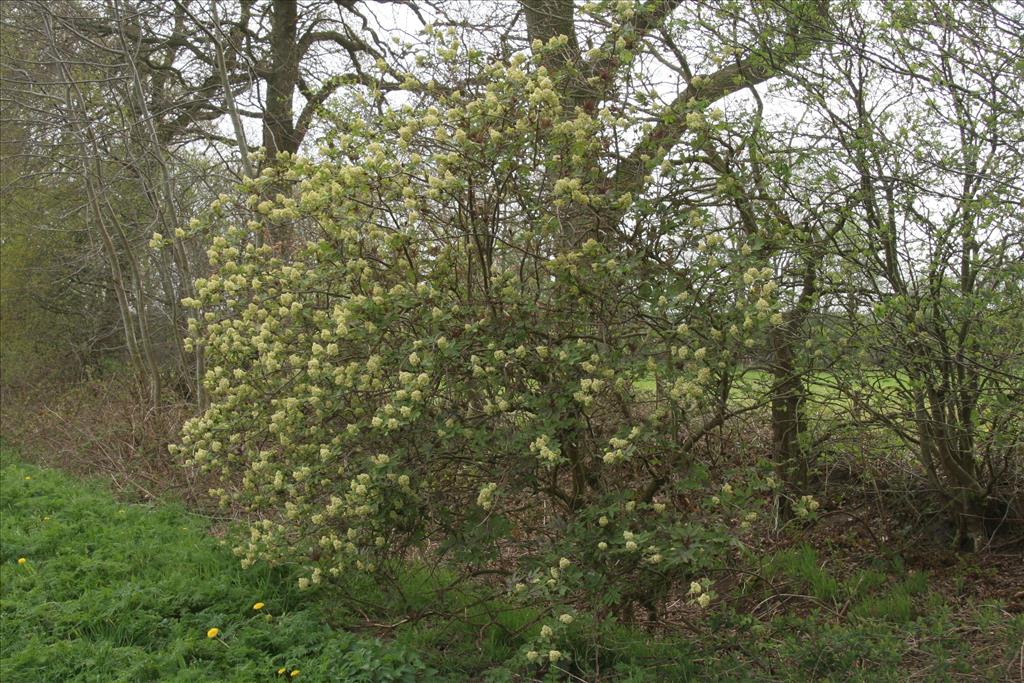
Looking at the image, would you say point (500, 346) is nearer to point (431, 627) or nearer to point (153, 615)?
point (431, 627)

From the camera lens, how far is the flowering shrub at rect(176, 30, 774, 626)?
4602mm

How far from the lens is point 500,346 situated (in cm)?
482

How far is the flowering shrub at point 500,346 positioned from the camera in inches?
181

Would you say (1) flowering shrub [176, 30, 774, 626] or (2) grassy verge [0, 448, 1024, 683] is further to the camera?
(2) grassy verge [0, 448, 1024, 683]

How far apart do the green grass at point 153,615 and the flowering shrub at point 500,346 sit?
526 mm

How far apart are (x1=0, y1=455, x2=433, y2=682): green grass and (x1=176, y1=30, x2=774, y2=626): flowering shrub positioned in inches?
20.7

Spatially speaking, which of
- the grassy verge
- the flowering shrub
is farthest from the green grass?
the flowering shrub

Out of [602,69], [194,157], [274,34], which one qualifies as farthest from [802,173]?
[194,157]

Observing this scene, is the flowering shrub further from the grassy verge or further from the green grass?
the green grass

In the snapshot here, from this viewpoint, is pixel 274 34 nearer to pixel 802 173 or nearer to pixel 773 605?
pixel 802 173

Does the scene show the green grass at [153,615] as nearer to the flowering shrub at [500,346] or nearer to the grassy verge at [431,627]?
the grassy verge at [431,627]

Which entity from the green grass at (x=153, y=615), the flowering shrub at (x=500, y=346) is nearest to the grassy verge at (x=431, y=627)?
the green grass at (x=153, y=615)

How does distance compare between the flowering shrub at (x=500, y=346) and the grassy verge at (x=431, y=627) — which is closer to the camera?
the flowering shrub at (x=500, y=346)

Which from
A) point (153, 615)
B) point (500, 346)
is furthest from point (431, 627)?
point (500, 346)
